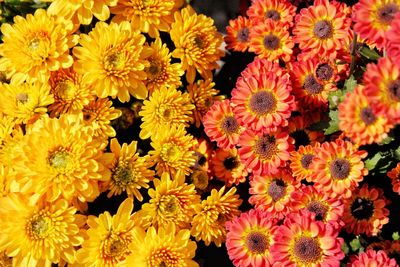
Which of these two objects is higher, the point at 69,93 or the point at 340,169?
the point at 69,93

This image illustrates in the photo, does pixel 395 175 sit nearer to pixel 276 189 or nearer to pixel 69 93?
pixel 276 189

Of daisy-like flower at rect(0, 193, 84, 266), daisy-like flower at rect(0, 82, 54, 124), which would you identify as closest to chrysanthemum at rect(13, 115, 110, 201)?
daisy-like flower at rect(0, 193, 84, 266)

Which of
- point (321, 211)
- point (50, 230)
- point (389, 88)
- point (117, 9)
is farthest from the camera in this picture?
point (117, 9)

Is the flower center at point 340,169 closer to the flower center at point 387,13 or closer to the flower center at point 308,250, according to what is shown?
the flower center at point 308,250

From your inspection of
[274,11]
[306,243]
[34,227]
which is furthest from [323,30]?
[34,227]

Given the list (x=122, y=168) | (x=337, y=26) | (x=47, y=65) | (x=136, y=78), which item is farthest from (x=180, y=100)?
(x=337, y=26)

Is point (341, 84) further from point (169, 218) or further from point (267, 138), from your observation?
point (169, 218)

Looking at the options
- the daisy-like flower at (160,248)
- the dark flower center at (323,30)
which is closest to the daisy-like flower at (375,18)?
the dark flower center at (323,30)
